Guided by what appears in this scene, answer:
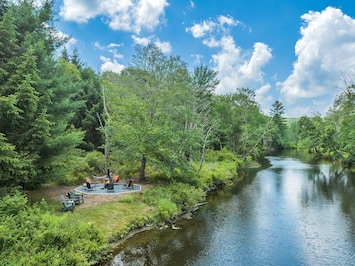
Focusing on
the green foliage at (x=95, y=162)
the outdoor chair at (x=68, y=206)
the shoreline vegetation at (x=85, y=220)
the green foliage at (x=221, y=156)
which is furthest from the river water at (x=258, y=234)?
the green foliage at (x=221, y=156)

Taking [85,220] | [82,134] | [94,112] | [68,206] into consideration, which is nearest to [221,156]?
[94,112]

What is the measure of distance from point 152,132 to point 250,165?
90.5ft

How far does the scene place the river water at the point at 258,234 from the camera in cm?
1192

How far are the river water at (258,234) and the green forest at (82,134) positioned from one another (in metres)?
1.46

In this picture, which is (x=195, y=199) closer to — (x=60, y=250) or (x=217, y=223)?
(x=217, y=223)

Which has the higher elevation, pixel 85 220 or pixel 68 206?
pixel 68 206

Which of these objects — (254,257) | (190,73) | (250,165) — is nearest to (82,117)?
(190,73)

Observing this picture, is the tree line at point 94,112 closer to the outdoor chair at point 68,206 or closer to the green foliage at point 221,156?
the outdoor chair at point 68,206

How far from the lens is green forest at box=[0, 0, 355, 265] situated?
412 inches

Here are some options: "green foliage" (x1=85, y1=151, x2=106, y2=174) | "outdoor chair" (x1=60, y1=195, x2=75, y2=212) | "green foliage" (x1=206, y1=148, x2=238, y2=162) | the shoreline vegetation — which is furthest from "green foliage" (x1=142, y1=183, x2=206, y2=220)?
"green foliage" (x1=206, y1=148, x2=238, y2=162)

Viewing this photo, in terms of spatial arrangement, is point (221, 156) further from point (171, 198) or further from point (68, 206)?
point (68, 206)

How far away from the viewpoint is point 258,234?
48.5 feet

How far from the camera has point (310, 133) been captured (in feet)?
178

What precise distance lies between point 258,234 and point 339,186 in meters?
18.4
